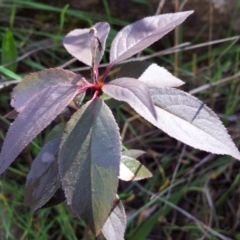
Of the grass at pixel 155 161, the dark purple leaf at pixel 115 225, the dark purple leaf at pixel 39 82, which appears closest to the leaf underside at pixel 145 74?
the dark purple leaf at pixel 39 82

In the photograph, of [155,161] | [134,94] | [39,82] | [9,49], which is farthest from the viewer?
[155,161]

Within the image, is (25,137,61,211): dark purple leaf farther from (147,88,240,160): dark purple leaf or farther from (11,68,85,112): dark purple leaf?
(147,88,240,160): dark purple leaf

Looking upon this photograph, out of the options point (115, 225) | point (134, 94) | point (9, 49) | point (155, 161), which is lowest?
point (155, 161)

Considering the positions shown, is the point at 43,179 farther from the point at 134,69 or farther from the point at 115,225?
the point at 134,69

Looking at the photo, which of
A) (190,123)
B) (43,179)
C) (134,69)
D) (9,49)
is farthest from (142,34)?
(9,49)

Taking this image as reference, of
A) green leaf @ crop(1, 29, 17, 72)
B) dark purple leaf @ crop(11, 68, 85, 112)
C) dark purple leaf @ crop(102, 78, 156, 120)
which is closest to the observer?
dark purple leaf @ crop(102, 78, 156, 120)

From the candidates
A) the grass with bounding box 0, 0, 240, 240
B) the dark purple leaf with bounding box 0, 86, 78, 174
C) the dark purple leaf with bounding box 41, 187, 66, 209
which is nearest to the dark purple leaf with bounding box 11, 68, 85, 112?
the dark purple leaf with bounding box 0, 86, 78, 174
